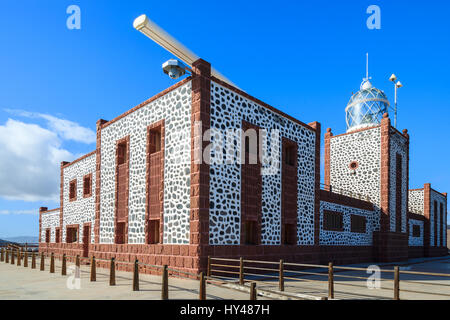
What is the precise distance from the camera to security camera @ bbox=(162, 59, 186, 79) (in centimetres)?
1323

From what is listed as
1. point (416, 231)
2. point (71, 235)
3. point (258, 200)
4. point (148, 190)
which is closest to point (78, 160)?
point (71, 235)

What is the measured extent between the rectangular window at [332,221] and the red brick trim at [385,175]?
15.7 ft

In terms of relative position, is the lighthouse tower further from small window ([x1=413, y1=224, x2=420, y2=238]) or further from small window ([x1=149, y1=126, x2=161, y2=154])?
small window ([x1=149, y1=126, x2=161, y2=154])

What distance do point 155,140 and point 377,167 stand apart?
16.6 meters

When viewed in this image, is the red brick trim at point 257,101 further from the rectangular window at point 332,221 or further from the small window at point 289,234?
the rectangular window at point 332,221

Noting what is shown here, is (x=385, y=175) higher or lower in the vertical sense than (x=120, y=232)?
higher

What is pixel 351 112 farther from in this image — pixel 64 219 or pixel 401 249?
pixel 64 219

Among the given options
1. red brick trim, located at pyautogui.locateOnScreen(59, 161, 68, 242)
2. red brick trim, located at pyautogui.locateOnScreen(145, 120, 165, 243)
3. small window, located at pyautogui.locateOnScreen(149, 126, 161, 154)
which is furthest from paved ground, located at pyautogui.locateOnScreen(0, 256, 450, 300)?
red brick trim, located at pyautogui.locateOnScreen(59, 161, 68, 242)

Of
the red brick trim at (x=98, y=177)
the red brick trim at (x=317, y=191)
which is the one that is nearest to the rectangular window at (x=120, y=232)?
the red brick trim at (x=98, y=177)

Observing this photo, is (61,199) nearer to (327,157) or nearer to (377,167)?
(327,157)

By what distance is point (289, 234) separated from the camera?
16.9 metres

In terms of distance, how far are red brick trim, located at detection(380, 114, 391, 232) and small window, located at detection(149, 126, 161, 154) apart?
16.5 m

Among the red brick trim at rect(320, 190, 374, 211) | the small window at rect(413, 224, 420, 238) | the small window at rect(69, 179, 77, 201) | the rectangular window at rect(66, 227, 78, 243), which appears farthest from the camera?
the small window at rect(413, 224, 420, 238)

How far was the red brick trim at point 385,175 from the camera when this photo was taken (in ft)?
81.1
